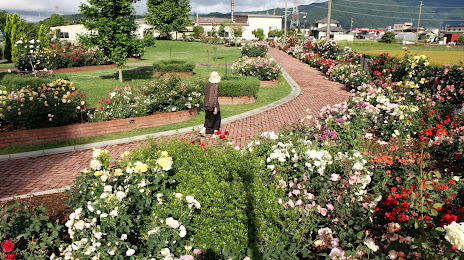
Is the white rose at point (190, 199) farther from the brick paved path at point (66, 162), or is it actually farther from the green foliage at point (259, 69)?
the green foliage at point (259, 69)

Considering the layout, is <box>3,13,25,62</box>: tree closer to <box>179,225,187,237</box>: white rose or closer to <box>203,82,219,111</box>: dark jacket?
<box>203,82,219,111</box>: dark jacket

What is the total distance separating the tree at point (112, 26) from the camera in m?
13.9

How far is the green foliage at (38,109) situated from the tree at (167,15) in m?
43.8

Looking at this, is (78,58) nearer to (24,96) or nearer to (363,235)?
(24,96)

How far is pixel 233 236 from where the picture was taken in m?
3.24

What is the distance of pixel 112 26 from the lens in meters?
14.2

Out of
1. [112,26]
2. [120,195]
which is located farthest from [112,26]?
[120,195]

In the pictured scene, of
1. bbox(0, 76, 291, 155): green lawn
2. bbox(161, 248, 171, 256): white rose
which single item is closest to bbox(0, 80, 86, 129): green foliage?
bbox(0, 76, 291, 155): green lawn

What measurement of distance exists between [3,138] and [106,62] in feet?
53.5

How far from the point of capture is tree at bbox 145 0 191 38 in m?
48.3

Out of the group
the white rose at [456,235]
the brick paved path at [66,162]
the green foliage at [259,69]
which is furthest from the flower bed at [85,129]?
the green foliage at [259,69]

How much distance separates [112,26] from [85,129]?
828 centimetres

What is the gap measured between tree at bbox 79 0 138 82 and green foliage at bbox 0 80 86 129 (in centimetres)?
721

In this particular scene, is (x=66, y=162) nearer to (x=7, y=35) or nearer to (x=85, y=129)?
(x=85, y=129)
